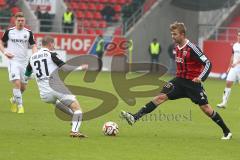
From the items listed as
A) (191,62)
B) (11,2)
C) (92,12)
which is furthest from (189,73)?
(92,12)

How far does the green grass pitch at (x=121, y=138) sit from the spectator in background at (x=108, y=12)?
77.9 ft

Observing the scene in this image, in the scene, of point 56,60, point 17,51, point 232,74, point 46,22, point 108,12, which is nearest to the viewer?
point 56,60

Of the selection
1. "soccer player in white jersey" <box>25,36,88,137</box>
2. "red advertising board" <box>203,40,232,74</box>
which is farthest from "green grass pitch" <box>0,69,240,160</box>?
"red advertising board" <box>203,40,232,74</box>

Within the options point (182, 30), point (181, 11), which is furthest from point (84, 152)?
point (181, 11)

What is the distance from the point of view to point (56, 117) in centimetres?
1677

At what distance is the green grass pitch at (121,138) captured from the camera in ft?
36.8

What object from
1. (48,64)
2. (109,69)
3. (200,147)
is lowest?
(109,69)

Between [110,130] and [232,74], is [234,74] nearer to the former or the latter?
[232,74]

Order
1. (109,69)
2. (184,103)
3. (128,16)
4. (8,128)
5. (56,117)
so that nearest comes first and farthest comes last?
(8,128)
(56,117)
(184,103)
(109,69)
(128,16)

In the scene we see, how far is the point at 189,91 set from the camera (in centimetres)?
1344

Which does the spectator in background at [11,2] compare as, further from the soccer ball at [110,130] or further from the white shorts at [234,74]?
the soccer ball at [110,130]

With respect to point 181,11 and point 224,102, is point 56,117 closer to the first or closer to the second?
point 224,102

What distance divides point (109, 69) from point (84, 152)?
29.6 m

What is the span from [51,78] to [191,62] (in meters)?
2.59
